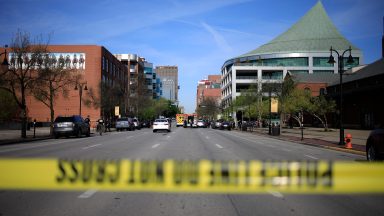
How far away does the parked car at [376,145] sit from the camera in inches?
448

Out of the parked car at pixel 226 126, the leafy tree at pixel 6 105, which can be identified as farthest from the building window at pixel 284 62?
the leafy tree at pixel 6 105

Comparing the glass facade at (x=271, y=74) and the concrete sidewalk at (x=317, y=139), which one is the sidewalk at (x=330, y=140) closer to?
the concrete sidewalk at (x=317, y=139)

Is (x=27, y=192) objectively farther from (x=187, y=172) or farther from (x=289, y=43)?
A: (x=289, y=43)

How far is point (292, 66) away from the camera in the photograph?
106625 mm

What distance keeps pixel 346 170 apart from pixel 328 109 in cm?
4843

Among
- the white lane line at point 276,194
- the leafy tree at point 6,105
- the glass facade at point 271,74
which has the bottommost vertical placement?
the white lane line at point 276,194

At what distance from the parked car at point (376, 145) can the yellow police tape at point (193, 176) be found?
24.8ft

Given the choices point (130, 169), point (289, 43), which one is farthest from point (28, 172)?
point (289, 43)

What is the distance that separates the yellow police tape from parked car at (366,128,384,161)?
7.55 m

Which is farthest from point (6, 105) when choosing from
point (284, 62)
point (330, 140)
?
point (284, 62)

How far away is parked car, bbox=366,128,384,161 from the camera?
11.4 meters

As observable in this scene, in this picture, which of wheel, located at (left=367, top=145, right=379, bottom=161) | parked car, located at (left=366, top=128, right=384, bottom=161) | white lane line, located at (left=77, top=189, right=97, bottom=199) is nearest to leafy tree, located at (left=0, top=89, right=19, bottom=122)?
white lane line, located at (left=77, top=189, right=97, bottom=199)

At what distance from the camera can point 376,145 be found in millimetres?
11750

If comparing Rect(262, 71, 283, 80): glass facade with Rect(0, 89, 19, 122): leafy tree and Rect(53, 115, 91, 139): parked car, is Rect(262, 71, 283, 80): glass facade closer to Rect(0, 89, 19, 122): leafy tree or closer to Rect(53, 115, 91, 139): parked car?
Rect(0, 89, 19, 122): leafy tree
